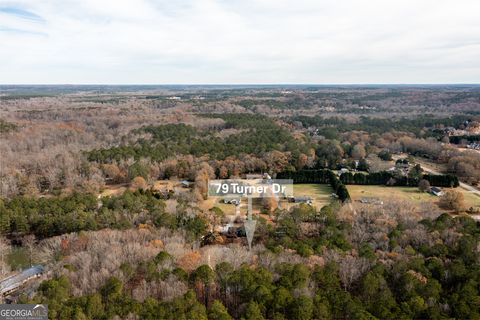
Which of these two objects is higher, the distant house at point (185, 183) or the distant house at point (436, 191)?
the distant house at point (185, 183)

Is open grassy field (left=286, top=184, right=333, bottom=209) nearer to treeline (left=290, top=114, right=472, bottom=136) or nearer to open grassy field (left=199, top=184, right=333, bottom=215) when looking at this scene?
open grassy field (left=199, top=184, right=333, bottom=215)

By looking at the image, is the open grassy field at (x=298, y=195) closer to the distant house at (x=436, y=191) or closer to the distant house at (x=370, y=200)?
the distant house at (x=370, y=200)

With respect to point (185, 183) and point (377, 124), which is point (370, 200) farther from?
point (377, 124)

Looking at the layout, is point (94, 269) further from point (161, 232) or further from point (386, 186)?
point (386, 186)

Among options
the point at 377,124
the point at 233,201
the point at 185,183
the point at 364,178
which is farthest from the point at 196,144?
the point at 377,124

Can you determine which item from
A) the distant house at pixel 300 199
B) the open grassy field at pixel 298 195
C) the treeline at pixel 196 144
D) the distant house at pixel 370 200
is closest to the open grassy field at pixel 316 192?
the open grassy field at pixel 298 195
